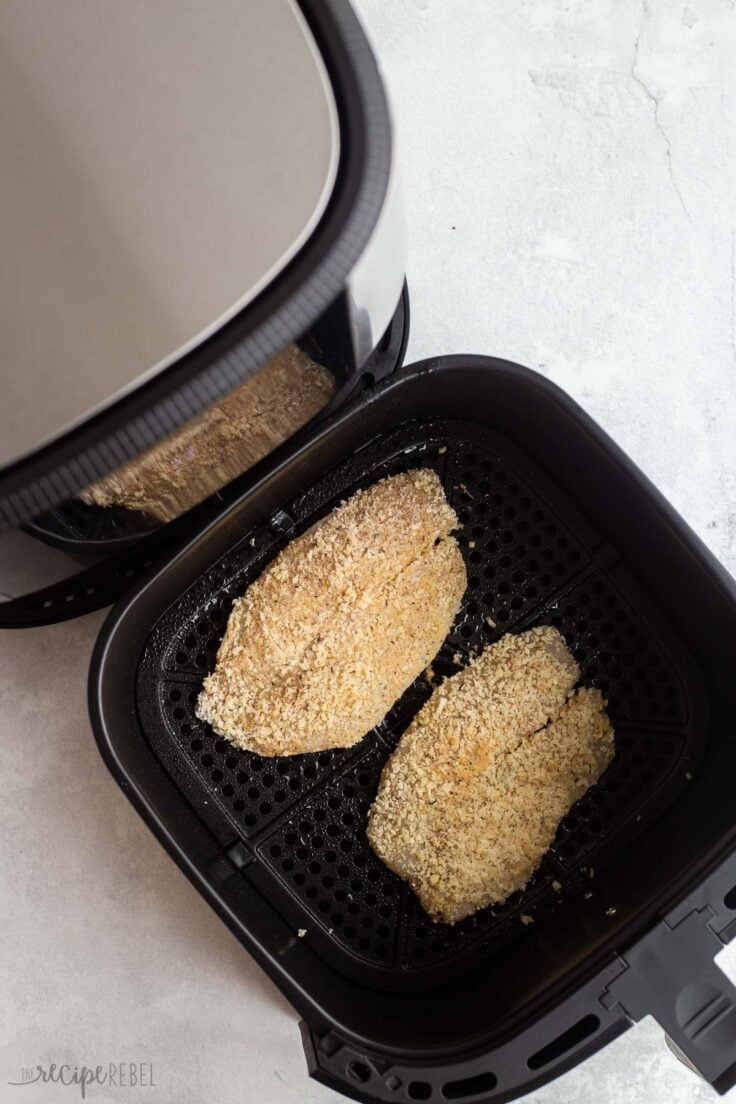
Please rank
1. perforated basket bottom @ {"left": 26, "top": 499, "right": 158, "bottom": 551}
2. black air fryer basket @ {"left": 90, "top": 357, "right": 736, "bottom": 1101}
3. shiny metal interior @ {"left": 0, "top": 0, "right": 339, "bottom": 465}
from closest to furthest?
shiny metal interior @ {"left": 0, "top": 0, "right": 339, "bottom": 465}, perforated basket bottom @ {"left": 26, "top": 499, "right": 158, "bottom": 551}, black air fryer basket @ {"left": 90, "top": 357, "right": 736, "bottom": 1101}

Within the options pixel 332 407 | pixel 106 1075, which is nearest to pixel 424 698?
pixel 332 407

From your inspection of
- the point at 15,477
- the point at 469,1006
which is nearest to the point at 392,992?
the point at 469,1006

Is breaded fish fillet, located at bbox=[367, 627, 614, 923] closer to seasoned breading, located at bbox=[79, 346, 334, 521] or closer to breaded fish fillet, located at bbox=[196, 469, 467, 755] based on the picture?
breaded fish fillet, located at bbox=[196, 469, 467, 755]

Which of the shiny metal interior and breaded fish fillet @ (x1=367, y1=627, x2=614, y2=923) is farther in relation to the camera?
breaded fish fillet @ (x1=367, y1=627, x2=614, y2=923)

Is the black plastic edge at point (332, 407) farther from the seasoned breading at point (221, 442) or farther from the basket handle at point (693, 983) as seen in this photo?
the basket handle at point (693, 983)

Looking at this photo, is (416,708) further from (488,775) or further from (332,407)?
(332,407)

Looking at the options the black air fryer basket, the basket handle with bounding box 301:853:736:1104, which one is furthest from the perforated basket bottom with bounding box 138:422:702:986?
the basket handle with bounding box 301:853:736:1104
